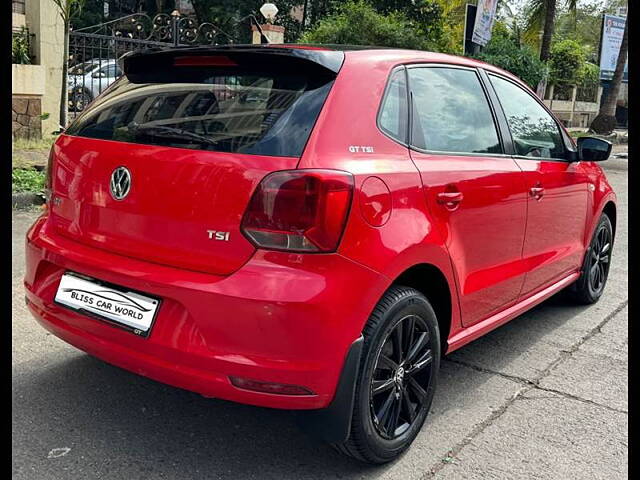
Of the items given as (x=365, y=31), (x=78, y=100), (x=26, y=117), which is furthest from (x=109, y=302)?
(x=365, y=31)

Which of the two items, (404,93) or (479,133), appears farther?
(479,133)

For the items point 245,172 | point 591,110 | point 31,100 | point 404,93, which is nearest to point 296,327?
point 245,172

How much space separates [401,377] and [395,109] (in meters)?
1.11

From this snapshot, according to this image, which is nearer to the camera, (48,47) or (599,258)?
(599,258)

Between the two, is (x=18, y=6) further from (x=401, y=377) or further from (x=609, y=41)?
(x=609, y=41)

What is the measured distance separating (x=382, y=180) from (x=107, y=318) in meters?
1.16

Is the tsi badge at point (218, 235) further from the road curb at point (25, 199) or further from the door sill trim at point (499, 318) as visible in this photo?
the road curb at point (25, 199)

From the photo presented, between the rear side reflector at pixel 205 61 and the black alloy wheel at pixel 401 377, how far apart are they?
1.24 meters

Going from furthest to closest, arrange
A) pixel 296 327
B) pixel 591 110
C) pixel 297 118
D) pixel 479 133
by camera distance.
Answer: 1. pixel 591 110
2. pixel 479 133
3. pixel 297 118
4. pixel 296 327

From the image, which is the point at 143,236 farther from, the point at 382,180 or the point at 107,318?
the point at 382,180

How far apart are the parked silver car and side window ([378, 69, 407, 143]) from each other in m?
9.04

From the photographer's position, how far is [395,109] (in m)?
2.85

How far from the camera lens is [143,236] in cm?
255

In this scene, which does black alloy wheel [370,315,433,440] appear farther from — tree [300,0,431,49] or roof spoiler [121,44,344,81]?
tree [300,0,431,49]
